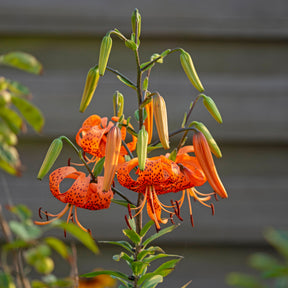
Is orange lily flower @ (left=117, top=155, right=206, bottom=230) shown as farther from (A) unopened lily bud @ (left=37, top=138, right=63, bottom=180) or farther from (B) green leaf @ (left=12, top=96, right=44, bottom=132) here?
(B) green leaf @ (left=12, top=96, right=44, bottom=132)

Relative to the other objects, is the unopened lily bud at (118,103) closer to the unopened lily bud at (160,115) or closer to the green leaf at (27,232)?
the unopened lily bud at (160,115)

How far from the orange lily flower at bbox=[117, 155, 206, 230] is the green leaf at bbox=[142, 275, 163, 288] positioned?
0.18ft

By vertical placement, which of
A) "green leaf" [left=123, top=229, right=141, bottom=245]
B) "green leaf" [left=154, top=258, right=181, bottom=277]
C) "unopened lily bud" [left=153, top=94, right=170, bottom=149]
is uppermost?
"unopened lily bud" [left=153, top=94, right=170, bottom=149]

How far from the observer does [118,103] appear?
0.52 meters

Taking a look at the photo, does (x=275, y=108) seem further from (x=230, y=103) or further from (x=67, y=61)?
(x=67, y=61)

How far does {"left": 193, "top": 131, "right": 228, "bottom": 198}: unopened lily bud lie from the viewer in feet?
1.44

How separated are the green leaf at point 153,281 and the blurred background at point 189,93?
0.83 meters

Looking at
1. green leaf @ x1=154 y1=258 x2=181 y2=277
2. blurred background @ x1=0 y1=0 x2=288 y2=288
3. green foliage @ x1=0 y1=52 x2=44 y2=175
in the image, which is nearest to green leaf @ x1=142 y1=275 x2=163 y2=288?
green leaf @ x1=154 y1=258 x2=181 y2=277

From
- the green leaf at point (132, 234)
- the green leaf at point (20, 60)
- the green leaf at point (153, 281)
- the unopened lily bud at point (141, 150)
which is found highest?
the green leaf at point (20, 60)

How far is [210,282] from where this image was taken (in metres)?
1.32

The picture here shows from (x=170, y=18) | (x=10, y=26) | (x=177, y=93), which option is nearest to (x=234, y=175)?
(x=177, y=93)

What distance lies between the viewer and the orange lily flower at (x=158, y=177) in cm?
46

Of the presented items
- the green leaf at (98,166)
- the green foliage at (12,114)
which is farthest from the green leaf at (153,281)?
the green foliage at (12,114)

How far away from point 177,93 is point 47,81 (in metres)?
0.38
